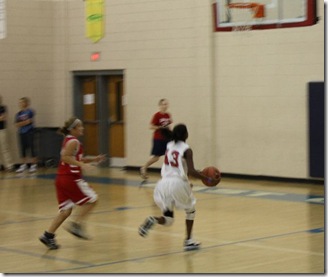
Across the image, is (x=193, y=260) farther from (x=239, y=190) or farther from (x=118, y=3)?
(x=118, y=3)

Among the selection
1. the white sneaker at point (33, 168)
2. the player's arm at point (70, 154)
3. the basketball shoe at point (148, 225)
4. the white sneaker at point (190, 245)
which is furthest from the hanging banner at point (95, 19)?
Answer: the white sneaker at point (190, 245)

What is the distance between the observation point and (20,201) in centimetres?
A: 1611

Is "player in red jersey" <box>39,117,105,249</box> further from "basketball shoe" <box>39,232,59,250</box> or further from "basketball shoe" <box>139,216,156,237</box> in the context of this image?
"basketball shoe" <box>139,216,156,237</box>

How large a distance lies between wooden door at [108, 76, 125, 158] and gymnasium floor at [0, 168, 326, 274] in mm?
4234

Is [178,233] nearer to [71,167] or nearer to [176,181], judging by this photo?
[176,181]

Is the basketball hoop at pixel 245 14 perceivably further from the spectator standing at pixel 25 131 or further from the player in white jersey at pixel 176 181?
the spectator standing at pixel 25 131

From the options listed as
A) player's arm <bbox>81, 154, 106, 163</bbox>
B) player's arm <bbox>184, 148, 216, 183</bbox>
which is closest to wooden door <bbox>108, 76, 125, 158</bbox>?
player's arm <bbox>81, 154, 106, 163</bbox>

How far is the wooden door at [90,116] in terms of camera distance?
23.6 m

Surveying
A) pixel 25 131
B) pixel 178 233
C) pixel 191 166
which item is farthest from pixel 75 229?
pixel 25 131

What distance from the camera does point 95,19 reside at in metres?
23.0

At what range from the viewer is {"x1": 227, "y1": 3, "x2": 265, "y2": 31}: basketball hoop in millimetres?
15598

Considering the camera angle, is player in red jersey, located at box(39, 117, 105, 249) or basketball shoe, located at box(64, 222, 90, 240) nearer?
player in red jersey, located at box(39, 117, 105, 249)

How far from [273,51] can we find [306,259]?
31.5 feet

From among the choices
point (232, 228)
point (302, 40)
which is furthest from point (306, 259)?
point (302, 40)
